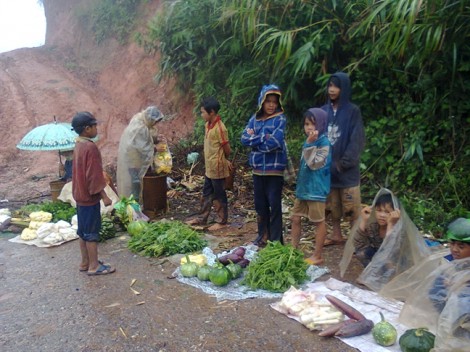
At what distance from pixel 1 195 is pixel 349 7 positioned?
24.6ft

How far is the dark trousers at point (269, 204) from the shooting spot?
5.04 metres

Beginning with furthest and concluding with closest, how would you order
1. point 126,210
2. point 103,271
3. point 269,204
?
point 126,210 < point 269,204 < point 103,271

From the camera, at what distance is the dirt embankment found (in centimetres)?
1252

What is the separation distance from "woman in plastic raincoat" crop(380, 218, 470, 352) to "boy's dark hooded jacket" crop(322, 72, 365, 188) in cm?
135

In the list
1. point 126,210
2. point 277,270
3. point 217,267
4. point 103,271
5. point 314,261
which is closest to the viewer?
point 277,270

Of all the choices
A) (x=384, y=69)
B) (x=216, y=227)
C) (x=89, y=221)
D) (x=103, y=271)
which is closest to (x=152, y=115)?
(x=216, y=227)

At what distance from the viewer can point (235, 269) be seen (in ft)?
15.0

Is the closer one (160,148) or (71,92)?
(160,148)

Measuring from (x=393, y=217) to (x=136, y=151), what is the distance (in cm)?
397

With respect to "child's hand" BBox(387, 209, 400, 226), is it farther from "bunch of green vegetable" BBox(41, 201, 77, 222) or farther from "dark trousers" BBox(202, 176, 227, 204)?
"bunch of green vegetable" BBox(41, 201, 77, 222)

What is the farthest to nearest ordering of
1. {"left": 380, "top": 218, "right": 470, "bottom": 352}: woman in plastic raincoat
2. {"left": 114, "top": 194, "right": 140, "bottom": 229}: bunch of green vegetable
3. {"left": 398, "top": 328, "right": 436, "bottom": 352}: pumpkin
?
{"left": 114, "top": 194, "right": 140, "bottom": 229}: bunch of green vegetable → {"left": 398, "top": 328, "right": 436, "bottom": 352}: pumpkin → {"left": 380, "top": 218, "right": 470, "bottom": 352}: woman in plastic raincoat

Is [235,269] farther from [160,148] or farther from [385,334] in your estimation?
[160,148]

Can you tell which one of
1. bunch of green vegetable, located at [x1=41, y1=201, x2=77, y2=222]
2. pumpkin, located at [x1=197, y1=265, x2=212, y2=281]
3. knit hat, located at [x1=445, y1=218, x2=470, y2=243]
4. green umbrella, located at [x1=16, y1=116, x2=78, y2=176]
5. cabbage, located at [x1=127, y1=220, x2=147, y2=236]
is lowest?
pumpkin, located at [x1=197, y1=265, x2=212, y2=281]

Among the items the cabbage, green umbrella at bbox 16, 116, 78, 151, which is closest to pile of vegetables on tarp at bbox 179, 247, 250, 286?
the cabbage
